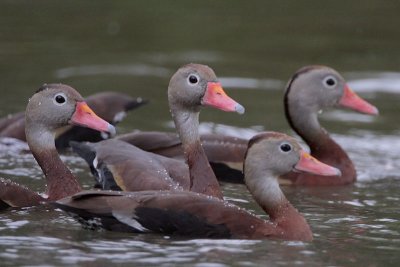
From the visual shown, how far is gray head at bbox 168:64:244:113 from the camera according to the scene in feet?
40.8

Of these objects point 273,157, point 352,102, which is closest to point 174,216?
point 273,157

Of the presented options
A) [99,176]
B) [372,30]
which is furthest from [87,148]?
[372,30]

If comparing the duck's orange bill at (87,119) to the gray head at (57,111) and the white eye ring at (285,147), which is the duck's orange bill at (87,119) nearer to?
the gray head at (57,111)

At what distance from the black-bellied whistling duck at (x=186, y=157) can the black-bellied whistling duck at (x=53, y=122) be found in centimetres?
41

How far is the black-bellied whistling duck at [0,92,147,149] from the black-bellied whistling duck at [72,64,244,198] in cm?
274

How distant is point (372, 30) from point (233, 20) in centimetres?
236

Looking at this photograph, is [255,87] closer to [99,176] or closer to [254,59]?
[254,59]

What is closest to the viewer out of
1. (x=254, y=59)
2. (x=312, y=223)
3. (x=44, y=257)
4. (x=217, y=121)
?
(x=44, y=257)

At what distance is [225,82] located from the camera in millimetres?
19797

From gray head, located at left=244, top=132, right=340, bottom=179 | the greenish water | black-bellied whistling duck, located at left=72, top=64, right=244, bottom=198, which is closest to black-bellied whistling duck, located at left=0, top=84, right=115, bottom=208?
black-bellied whistling duck, located at left=72, top=64, right=244, bottom=198

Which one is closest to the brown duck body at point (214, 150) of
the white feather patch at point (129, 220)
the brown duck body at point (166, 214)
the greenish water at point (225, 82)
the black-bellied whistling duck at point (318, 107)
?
the black-bellied whistling duck at point (318, 107)

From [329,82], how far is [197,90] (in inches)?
135

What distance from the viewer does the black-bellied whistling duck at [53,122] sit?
1236 cm

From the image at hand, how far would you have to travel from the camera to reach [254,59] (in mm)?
21359
